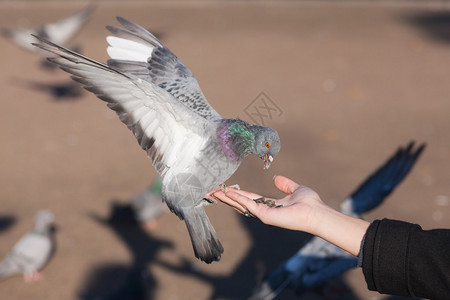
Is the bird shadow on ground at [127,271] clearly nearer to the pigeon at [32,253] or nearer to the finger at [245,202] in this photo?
the pigeon at [32,253]

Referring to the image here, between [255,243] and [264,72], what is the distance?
15.3 ft

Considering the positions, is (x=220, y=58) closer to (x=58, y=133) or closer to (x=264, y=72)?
(x=264, y=72)

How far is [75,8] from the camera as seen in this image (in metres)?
12.2

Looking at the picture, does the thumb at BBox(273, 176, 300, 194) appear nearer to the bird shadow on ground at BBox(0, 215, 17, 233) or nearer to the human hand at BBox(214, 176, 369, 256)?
the human hand at BBox(214, 176, 369, 256)

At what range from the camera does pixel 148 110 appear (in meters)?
3.22

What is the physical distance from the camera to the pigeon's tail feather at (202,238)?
11.1 feet

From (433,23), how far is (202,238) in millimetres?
10224

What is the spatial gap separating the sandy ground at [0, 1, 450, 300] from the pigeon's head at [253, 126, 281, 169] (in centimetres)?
145

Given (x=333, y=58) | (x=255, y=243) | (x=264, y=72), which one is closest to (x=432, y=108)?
(x=333, y=58)

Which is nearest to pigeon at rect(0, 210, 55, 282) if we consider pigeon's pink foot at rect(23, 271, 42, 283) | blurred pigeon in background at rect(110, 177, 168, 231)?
pigeon's pink foot at rect(23, 271, 42, 283)

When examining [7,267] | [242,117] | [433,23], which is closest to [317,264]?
[7,267]

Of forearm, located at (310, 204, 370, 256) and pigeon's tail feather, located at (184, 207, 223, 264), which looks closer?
forearm, located at (310, 204, 370, 256)

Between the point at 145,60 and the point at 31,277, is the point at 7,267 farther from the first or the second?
the point at 145,60

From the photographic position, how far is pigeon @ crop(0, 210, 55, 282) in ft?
17.2
